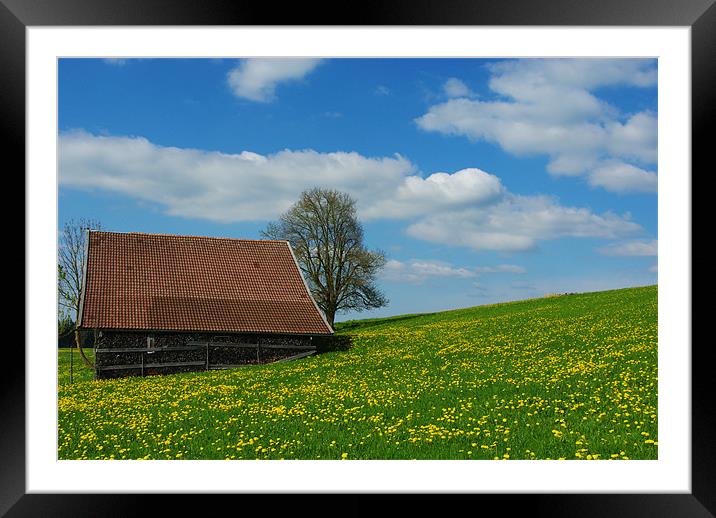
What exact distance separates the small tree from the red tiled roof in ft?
19.3

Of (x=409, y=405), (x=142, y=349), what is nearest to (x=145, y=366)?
(x=142, y=349)

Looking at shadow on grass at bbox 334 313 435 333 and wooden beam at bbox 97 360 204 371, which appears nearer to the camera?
wooden beam at bbox 97 360 204 371

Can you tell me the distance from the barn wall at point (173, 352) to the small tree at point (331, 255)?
9.03 m

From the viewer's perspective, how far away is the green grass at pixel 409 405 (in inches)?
278

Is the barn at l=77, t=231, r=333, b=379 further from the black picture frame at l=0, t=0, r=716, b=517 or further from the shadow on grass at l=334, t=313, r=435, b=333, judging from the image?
the black picture frame at l=0, t=0, r=716, b=517

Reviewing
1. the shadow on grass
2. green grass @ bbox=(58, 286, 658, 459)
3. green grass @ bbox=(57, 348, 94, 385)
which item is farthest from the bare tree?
the shadow on grass

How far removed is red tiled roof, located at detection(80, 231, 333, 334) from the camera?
17922 millimetres
